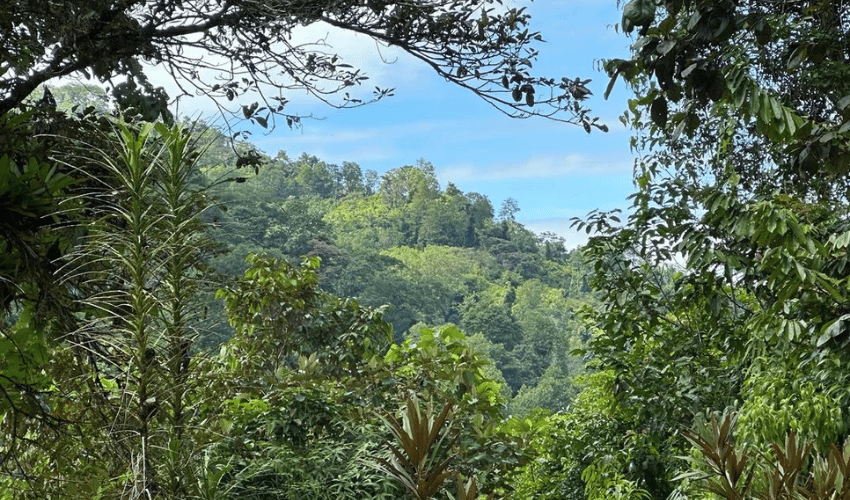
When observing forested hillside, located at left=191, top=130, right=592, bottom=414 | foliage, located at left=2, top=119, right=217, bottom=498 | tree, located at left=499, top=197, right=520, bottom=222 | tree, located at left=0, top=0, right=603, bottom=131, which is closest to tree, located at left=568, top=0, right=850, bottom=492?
tree, located at left=0, top=0, right=603, bottom=131

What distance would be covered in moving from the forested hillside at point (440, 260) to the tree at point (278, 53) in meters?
16.1

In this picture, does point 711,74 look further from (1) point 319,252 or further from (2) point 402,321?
(2) point 402,321

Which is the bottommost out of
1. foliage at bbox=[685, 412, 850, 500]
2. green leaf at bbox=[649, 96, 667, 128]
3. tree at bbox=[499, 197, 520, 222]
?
foliage at bbox=[685, 412, 850, 500]

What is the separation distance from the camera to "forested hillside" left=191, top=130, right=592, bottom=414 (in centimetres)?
2498

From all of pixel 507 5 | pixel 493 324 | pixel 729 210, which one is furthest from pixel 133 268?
pixel 493 324

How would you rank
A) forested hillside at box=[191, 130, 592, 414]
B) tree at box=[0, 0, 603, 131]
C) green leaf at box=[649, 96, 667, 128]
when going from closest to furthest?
1. green leaf at box=[649, 96, 667, 128]
2. tree at box=[0, 0, 603, 131]
3. forested hillside at box=[191, 130, 592, 414]

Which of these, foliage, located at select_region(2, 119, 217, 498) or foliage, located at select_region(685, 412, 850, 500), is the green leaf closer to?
foliage, located at select_region(685, 412, 850, 500)

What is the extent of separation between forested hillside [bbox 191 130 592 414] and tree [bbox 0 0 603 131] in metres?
16.1

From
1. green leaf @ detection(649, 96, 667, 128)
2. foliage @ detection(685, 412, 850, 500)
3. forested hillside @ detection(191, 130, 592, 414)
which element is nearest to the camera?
foliage @ detection(685, 412, 850, 500)

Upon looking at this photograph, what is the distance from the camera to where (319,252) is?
20.9 meters

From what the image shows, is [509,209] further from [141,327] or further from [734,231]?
[141,327]

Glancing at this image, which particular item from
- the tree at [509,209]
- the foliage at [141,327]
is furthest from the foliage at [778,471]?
the tree at [509,209]

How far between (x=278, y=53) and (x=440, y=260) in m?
31.8

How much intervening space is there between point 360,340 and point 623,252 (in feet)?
5.18
